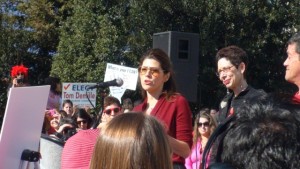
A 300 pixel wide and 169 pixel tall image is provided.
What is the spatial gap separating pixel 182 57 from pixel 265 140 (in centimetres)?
785

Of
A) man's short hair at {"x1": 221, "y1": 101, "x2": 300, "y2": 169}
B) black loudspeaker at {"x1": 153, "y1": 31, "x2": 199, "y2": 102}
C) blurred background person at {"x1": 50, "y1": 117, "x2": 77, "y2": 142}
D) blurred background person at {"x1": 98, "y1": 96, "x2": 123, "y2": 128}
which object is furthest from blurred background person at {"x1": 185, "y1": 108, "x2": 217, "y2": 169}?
man's short hair at {"x1": 221, "y1": 101, "x2": 300, "y2": 169}

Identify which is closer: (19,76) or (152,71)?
(152,71)

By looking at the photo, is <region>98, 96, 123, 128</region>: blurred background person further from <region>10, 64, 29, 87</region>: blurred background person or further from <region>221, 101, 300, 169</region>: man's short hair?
<region>221, 101, 300, 169</region>: man's short hair

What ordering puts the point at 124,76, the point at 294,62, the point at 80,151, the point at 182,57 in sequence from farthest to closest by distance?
1. the point at 124,76
2. the point at 182,57
3. the point at 80,151
4. the point at 294,62

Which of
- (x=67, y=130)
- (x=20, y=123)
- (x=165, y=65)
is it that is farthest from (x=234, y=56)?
(x=67, y=130)

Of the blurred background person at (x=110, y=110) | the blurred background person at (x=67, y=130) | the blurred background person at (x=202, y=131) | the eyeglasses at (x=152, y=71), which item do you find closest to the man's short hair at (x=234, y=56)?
the eyeglasses at (x=152, y=71)

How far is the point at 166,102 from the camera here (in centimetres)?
377

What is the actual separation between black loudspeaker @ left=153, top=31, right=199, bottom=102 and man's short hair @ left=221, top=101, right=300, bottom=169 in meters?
6.88

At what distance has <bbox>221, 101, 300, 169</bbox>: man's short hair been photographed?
123 cm

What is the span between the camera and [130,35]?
19.9 metres

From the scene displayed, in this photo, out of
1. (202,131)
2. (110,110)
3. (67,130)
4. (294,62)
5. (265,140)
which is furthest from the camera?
(202,131)

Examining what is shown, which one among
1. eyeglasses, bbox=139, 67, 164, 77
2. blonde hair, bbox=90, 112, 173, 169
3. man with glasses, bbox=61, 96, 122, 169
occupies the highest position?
eyeglasses, bbox=139, 67, 164, 77

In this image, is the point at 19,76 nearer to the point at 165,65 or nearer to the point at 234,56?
the point at 165,65

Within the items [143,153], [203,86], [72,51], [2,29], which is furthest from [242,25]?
[143,153]
